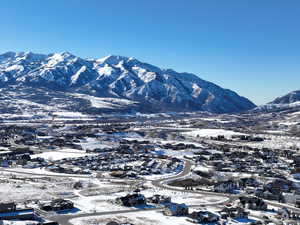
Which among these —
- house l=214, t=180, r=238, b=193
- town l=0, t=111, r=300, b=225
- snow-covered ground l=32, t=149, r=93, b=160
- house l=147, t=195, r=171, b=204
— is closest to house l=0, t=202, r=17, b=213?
town l=0, t=111, r=300, b=225

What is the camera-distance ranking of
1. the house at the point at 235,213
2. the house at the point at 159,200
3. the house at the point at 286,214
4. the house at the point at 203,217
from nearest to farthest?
1. the house at the point at 203,217
2. the house at the point at 235,213
3. the house at the point at 286,214
4. the house at the point at 159,200

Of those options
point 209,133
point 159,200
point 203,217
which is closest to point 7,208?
point 159,200

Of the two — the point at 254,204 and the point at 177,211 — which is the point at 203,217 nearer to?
the point at 177,211

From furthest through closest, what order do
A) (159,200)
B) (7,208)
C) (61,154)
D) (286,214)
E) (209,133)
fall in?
1. (209,133)
2. (61,154)
3. (159,200)
4. (286,214)
5. (7,208)

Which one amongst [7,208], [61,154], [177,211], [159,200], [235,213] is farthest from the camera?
[61,154]

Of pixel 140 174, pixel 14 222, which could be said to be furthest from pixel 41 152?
pixel 14 222

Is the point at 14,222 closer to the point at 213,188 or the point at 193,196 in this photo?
the point at 193,196

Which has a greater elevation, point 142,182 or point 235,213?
point 142,182

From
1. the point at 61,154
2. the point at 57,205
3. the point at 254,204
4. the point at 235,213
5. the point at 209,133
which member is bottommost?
the point at 235,213

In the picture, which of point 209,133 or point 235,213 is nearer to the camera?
point 235,213

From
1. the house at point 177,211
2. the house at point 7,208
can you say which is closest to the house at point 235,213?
the house at point 177,211

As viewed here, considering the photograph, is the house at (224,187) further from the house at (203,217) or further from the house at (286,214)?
the house at (203,217)

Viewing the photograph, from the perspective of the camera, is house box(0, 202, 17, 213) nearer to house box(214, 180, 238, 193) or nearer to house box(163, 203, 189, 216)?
house box(163, 203, 189, 216)
